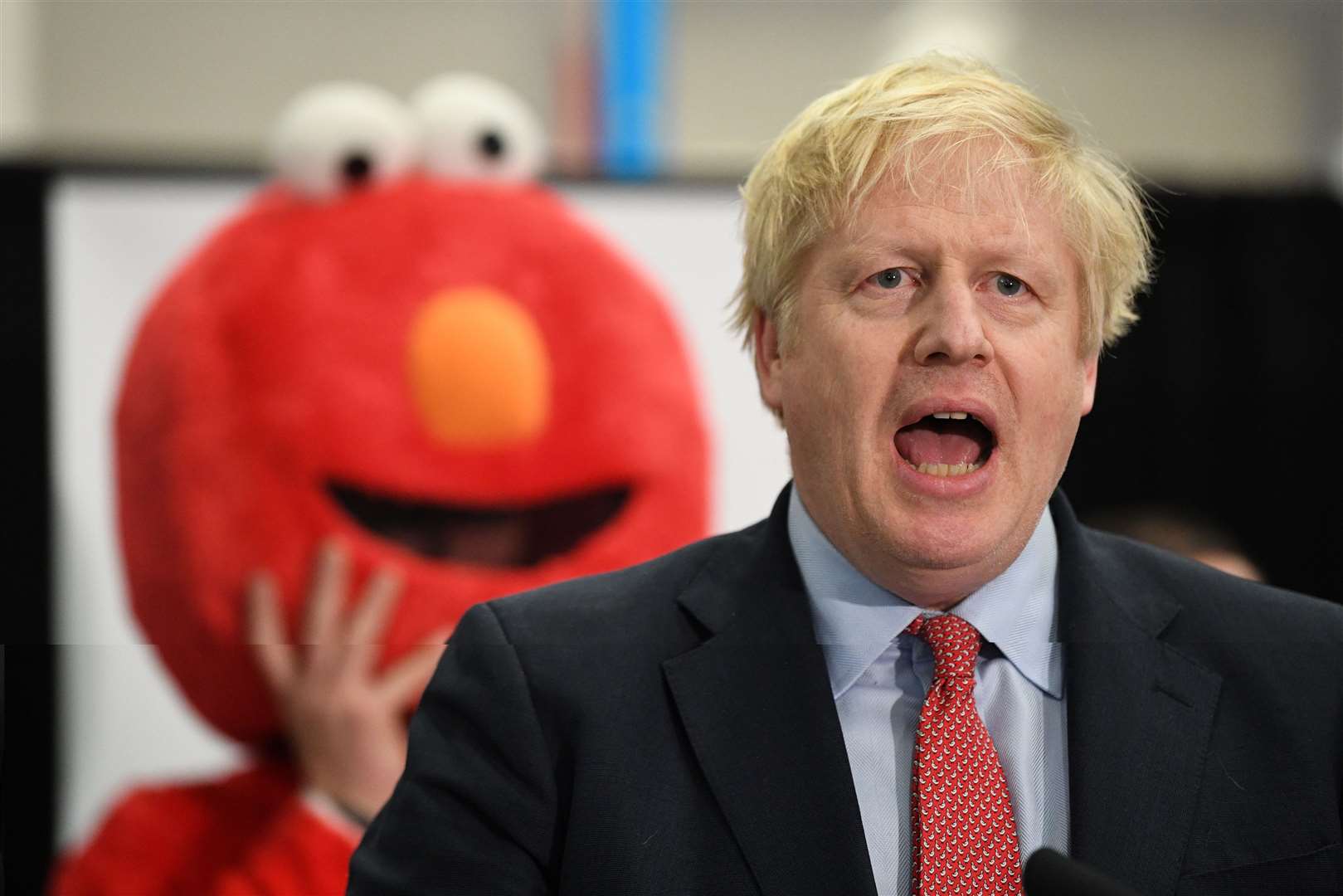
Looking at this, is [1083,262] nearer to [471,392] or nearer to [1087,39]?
[471,392]

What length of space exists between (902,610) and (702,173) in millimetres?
1239

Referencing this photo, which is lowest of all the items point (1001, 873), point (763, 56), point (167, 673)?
point (167, 673)

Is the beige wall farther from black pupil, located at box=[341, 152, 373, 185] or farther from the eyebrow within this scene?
the eyebrow

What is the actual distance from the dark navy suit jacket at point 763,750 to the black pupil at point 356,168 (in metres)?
0.69

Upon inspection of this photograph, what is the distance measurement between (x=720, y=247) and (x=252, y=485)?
71 centimetres

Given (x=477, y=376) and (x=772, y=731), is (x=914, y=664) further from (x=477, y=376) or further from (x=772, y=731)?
(x=477, y=376)

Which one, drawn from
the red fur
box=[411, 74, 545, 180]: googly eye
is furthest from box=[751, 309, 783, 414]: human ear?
box=[411, 74, 545, 180]: googly eye

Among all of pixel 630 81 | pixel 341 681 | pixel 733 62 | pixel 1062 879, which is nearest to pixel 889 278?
pixel 1062 879

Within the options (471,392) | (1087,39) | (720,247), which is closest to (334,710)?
(471,392)

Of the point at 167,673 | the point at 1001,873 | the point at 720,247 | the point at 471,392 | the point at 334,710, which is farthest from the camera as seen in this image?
the point at 720,247

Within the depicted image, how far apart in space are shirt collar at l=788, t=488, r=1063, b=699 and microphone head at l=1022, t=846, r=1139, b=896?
0.16 meters

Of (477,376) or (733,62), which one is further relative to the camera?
(733,62)

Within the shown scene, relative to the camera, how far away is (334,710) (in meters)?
0.93

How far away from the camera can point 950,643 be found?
2.34 feet
